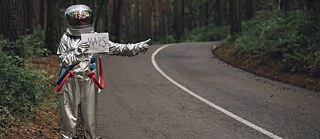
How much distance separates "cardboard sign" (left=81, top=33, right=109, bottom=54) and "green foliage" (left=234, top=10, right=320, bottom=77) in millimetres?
9989

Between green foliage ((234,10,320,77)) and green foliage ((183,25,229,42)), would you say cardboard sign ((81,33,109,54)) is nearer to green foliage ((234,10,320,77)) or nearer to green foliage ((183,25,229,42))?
green foliage ((234,10,320,77))

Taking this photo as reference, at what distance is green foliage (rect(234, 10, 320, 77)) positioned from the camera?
15.5 m

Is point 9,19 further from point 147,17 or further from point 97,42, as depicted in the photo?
point 147,17

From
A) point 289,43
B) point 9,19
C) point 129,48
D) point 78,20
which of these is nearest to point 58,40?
point 289,43

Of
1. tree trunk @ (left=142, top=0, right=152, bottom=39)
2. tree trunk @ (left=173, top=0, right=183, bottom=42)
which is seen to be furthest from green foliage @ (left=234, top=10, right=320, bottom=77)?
tree trunk @ (left=173, top=0, right=183, bottom=42)

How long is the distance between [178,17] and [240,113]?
143 feet

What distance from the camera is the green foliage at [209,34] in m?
47.7

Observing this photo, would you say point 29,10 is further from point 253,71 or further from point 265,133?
point 265,133

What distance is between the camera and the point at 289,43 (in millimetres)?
17359

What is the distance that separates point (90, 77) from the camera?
Result: 20.9 feet

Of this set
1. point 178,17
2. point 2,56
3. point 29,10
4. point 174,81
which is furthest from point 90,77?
point 178,17

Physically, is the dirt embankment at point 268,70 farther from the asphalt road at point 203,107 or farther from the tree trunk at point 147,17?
the tree trunk at point 147,17

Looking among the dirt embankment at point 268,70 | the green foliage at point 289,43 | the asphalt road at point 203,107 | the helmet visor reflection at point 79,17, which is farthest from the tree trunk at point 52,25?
the helmet visor reflection at point 79,17

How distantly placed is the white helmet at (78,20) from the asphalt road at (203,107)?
8.14 ft
